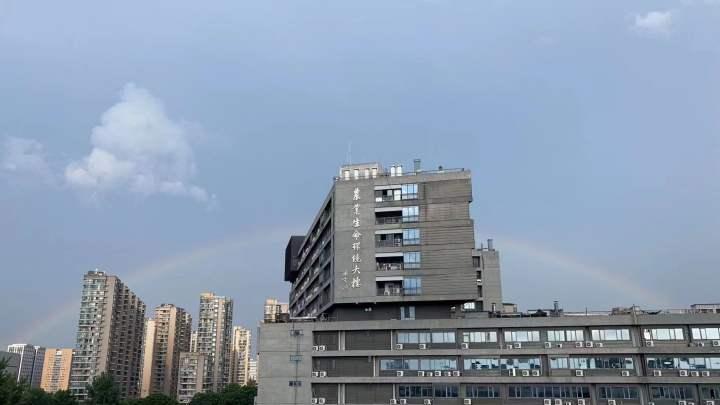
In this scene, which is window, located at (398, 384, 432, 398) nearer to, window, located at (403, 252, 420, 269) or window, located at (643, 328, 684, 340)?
window, located at (403, 252, 420, 269)

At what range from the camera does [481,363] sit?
1903 inches

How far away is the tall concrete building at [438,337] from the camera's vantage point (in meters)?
46.1

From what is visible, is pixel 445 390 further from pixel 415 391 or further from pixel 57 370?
pixel 57 370

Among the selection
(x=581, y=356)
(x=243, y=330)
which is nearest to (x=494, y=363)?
(x=581, y=356)

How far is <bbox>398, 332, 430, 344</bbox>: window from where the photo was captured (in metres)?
49.8

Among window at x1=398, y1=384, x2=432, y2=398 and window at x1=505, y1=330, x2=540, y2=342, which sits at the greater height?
window at x1=505, y1=330, x2=540, y2=342

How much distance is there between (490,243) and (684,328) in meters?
38.1

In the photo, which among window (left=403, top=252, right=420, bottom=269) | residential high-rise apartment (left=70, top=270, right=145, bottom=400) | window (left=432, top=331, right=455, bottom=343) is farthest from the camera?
residential high-rise apartment (left=70, top=270, right=145, bottom=400)

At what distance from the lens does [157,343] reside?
14162cm

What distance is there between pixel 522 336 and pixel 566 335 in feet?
12.7

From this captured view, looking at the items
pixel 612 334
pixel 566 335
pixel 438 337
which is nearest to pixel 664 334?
pixel 612 334

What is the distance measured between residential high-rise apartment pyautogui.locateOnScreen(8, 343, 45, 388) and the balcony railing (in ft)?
575

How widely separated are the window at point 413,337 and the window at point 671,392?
19561 millimetres

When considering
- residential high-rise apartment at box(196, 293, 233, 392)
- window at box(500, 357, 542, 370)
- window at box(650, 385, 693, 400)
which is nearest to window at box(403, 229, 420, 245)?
window at box(500, 357, 542, 370)
